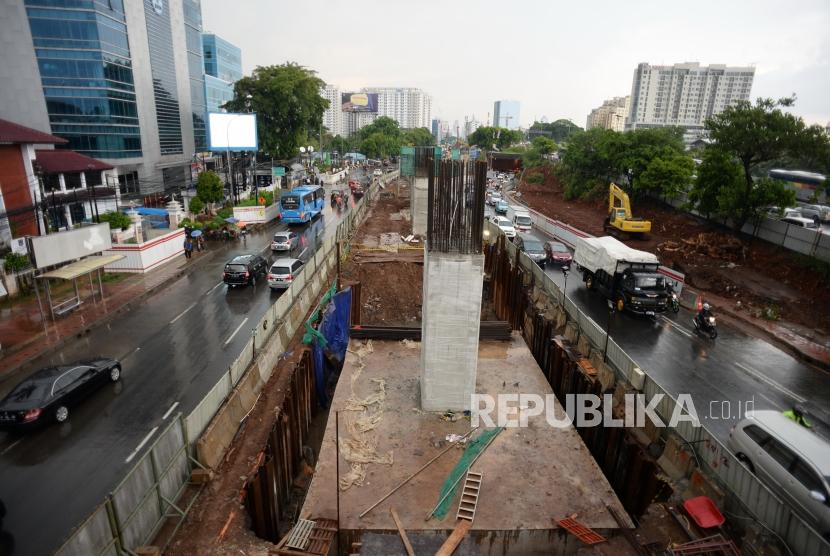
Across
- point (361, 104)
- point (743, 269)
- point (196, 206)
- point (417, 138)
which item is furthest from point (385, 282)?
point (361, 104)

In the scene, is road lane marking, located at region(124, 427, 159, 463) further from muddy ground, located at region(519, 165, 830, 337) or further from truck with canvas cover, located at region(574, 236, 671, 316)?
muddy ground, located at region(519, 165, 830, 337)

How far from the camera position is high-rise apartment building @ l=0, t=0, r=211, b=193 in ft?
140

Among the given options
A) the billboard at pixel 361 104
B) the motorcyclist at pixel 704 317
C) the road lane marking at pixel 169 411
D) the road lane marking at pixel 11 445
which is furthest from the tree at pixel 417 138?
the road lane marking at pixel 11 445

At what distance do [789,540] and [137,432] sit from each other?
48.6 ft

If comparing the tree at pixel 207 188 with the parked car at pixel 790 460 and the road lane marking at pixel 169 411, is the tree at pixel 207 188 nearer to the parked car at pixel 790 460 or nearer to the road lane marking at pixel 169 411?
the road lane marking at pixel 169 411

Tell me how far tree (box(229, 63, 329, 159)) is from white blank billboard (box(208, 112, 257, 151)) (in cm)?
1012

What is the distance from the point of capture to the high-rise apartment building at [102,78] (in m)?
42.6

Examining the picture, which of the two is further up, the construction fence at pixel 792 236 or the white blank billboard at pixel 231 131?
the white blank billboard at pixel 231 131

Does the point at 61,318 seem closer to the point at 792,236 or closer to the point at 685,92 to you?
the point at 792,236

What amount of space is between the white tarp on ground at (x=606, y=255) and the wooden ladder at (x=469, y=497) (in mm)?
15465

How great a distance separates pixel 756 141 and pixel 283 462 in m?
33.5

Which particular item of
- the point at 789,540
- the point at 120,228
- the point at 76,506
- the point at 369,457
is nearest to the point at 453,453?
the point at 369,457

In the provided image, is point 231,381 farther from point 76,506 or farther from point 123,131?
point 123,131

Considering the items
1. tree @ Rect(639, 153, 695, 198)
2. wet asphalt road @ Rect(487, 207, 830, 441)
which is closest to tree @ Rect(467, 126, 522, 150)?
tree @ Rect(639, 153, 695, 198)
